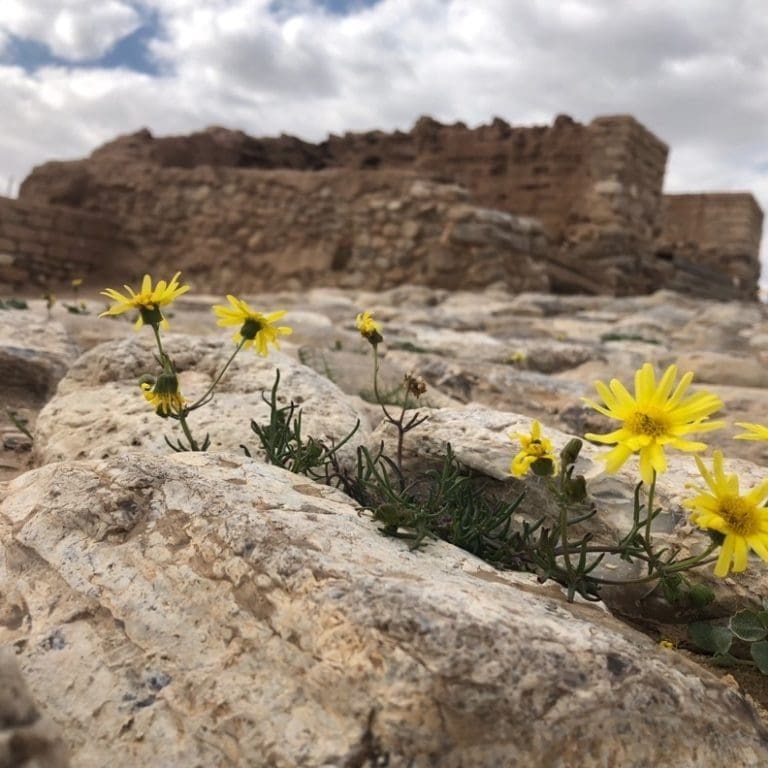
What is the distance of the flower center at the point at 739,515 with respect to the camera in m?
1.11

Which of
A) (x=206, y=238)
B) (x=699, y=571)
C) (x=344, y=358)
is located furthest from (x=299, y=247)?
(x=699, y=571)

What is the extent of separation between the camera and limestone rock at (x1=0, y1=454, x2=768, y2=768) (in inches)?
35.4

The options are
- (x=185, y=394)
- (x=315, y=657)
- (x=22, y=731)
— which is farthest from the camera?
(x=185, y=394)

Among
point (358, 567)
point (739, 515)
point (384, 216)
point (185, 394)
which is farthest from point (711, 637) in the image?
point (384, 216)

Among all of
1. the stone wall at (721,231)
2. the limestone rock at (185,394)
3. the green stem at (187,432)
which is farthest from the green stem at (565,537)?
the stone wall at (721,231)

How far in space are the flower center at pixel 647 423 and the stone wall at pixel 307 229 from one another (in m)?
7.67

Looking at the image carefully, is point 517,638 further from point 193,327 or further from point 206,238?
point 206,238

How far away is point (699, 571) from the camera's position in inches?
59.7

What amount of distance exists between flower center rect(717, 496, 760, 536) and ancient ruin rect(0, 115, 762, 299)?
773 centimetres

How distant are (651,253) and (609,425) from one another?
965 centimetres

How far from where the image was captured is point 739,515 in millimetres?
1115

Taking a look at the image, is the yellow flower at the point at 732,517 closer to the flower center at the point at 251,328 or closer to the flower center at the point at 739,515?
the flower center at the point at 739,515

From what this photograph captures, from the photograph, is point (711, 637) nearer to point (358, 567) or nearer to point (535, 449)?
point (535, 449)

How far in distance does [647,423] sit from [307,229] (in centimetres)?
859
